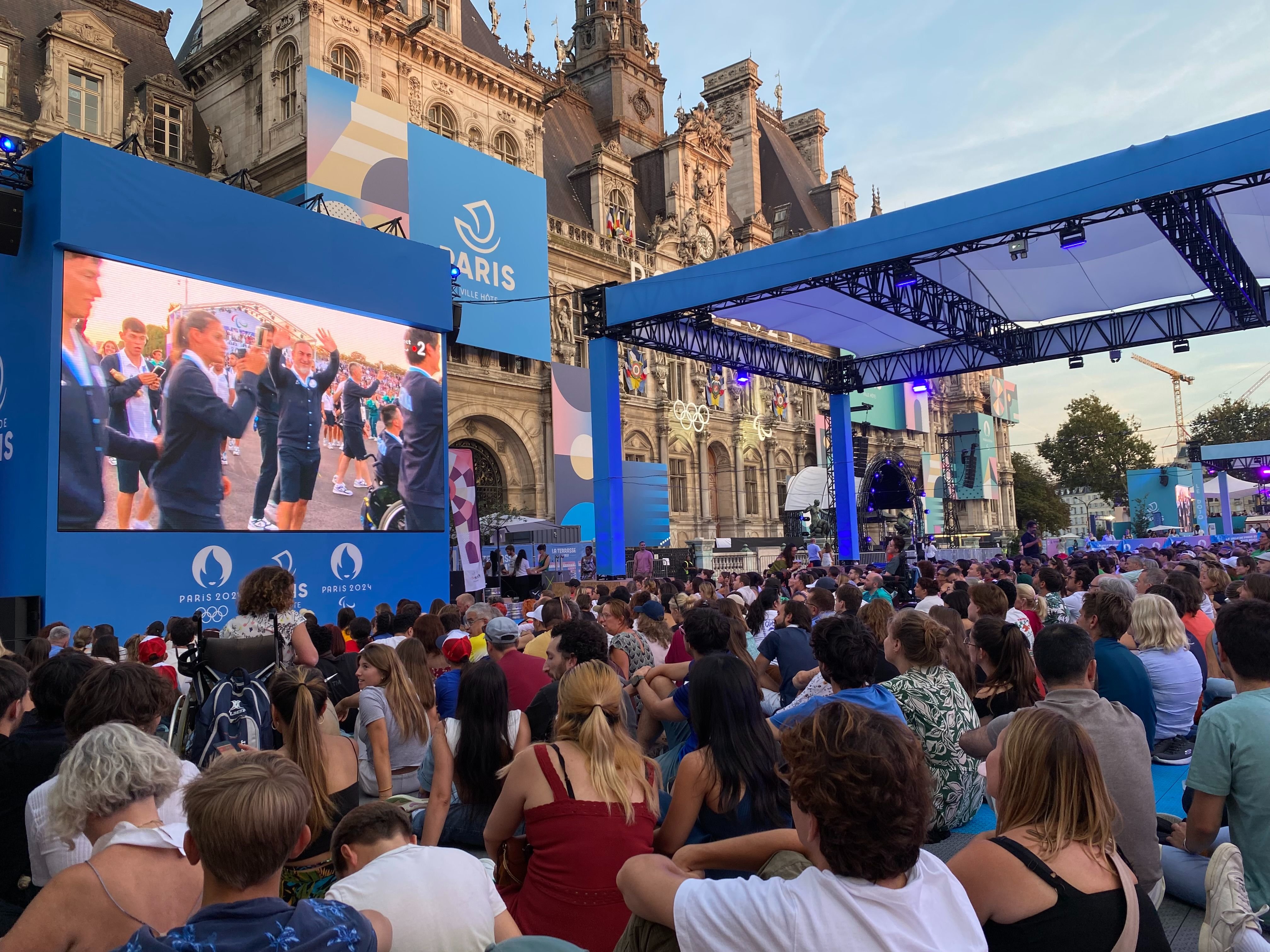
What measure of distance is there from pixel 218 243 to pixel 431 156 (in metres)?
11.3

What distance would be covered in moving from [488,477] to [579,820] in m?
24.2

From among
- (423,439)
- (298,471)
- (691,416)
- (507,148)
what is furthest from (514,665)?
(691,416)

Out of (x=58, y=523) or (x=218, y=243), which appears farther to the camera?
(x=218, y=243)

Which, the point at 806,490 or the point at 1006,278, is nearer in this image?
the point at 1006,278

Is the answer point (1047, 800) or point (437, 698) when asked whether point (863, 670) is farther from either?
point (437, 698)

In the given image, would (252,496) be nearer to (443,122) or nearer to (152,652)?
(152,652)

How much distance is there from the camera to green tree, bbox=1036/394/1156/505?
60719 mm

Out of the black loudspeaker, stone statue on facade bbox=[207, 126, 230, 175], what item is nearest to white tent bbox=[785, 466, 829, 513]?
stone statue on facade bbox=[207, 126, 230, 175]

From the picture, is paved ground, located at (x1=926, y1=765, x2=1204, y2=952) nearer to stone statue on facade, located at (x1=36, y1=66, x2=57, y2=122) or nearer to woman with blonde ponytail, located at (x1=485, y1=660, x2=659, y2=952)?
woman with blonde ponytail, located at (x1=485, y1=660, x2=659, y2=952)

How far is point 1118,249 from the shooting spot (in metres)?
16.9

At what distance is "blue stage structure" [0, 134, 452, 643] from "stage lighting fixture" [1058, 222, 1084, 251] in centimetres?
1258

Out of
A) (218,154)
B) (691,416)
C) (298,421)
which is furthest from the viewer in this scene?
(691,416)

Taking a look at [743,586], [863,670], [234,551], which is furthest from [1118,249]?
[234,551]

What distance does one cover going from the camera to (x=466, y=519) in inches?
780
